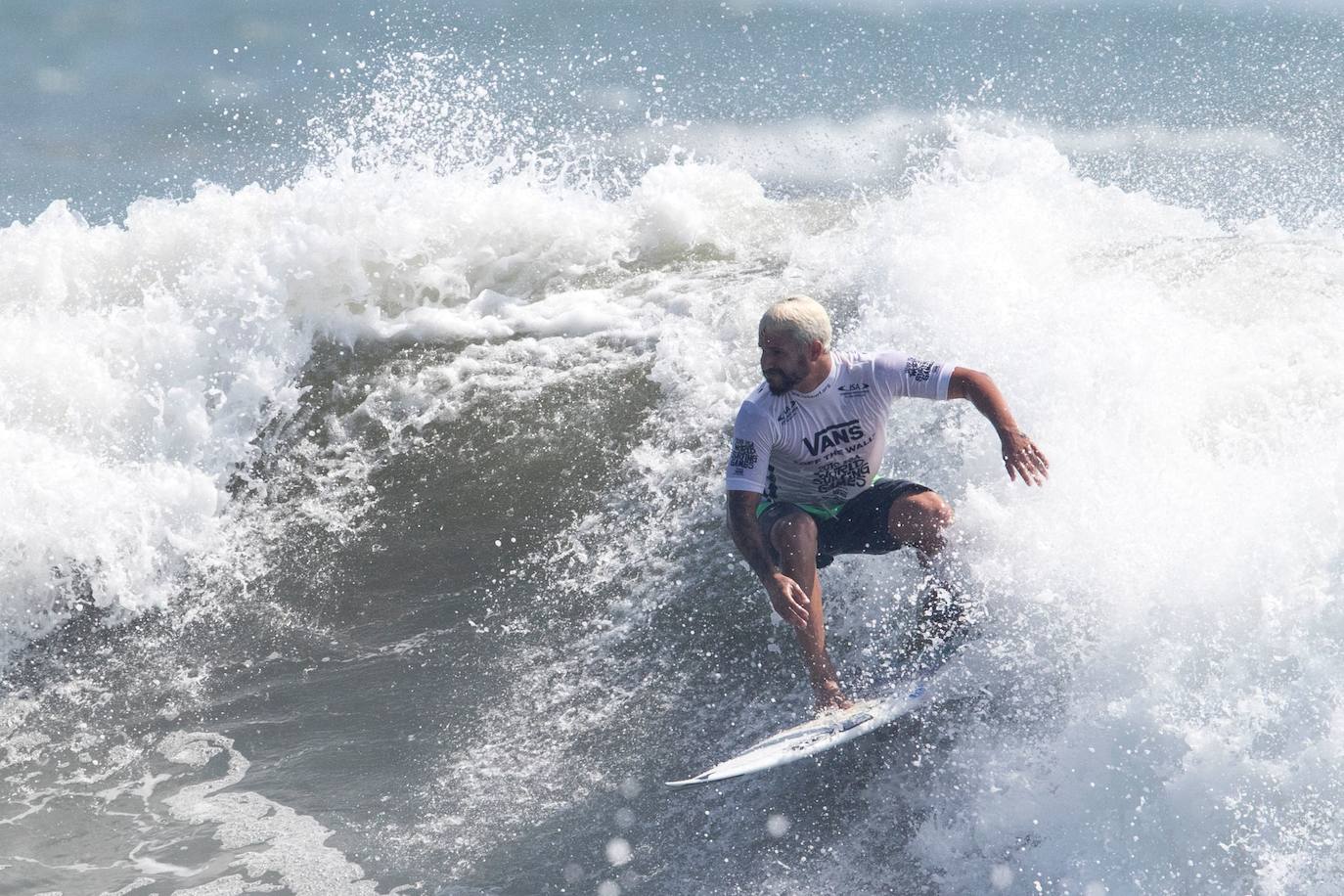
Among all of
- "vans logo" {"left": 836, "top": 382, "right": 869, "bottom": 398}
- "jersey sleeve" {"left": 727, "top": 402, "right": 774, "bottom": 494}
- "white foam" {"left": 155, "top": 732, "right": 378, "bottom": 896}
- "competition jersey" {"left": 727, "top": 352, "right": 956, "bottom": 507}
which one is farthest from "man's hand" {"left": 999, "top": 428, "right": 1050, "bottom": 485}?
"white foam" {"left": 155, "top": 732, "right": 378, "bottom": 896}

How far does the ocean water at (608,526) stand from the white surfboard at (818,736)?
Result: 20cm

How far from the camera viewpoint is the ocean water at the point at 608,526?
165 inches

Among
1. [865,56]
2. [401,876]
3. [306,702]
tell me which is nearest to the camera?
[401,876]

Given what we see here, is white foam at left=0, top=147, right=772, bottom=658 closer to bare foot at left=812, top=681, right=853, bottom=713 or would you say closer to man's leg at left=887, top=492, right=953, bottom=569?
man's leg at left=887, top=492, right=953, bottom=569

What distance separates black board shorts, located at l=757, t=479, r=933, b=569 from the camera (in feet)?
15.3

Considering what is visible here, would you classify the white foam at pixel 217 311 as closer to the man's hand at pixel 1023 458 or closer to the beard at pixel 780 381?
the beard at pixel 780 381

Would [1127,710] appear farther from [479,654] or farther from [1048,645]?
[479,654]

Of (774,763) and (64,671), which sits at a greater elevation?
(64,671)

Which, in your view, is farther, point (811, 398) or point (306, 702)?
point (306, 702)

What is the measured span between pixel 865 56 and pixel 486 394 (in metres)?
14.5

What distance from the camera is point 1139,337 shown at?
6035 mm

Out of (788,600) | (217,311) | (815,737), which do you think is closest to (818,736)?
(815,737)

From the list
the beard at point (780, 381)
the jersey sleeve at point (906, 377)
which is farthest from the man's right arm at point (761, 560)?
the jersey sleeve at point (906, 377)

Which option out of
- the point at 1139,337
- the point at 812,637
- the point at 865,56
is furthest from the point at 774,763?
the point at 865,56
